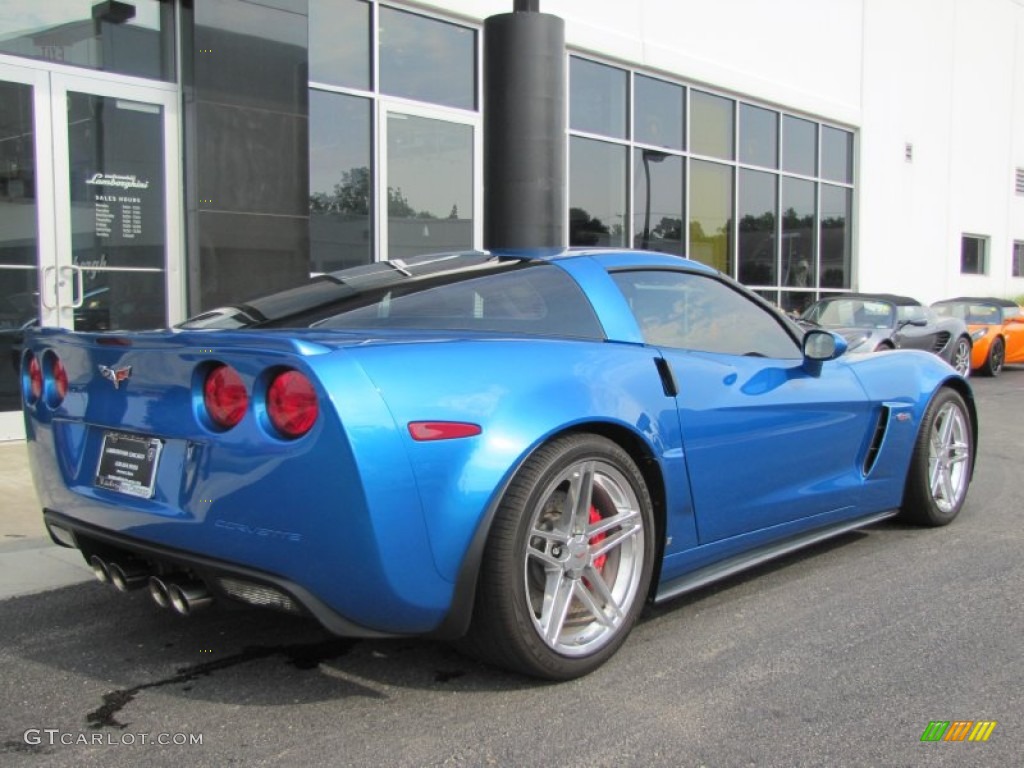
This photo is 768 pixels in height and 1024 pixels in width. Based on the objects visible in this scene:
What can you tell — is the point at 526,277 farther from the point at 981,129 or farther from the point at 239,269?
the point at 981,129

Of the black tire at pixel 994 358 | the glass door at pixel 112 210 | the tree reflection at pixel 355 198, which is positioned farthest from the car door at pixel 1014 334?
the glass door at pixel 112 210

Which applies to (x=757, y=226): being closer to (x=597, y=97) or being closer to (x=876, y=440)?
(x=597, y=97)

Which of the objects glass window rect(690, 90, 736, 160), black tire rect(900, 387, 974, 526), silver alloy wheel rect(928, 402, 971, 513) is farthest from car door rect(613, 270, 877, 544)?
glass window rect(690, 90, 736, 160)

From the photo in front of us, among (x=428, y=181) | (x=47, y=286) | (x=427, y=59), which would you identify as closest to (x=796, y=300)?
(x=428, y=181)

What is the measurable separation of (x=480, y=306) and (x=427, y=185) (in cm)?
759

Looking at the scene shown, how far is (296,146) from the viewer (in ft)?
29.6

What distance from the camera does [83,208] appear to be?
797 cm

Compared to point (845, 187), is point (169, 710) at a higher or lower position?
lower

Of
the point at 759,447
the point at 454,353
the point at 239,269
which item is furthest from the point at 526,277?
the point at 239,269

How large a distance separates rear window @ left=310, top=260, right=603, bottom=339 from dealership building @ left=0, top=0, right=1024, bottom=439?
3.39 metres

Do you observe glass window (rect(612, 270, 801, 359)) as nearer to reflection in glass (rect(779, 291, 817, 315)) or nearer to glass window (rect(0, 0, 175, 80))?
glass window (rect(0, 0, 175, 80))

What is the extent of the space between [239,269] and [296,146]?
132 cm

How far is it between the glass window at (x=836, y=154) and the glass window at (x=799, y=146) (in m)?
0.27

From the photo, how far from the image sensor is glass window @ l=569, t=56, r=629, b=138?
40.6 feet
